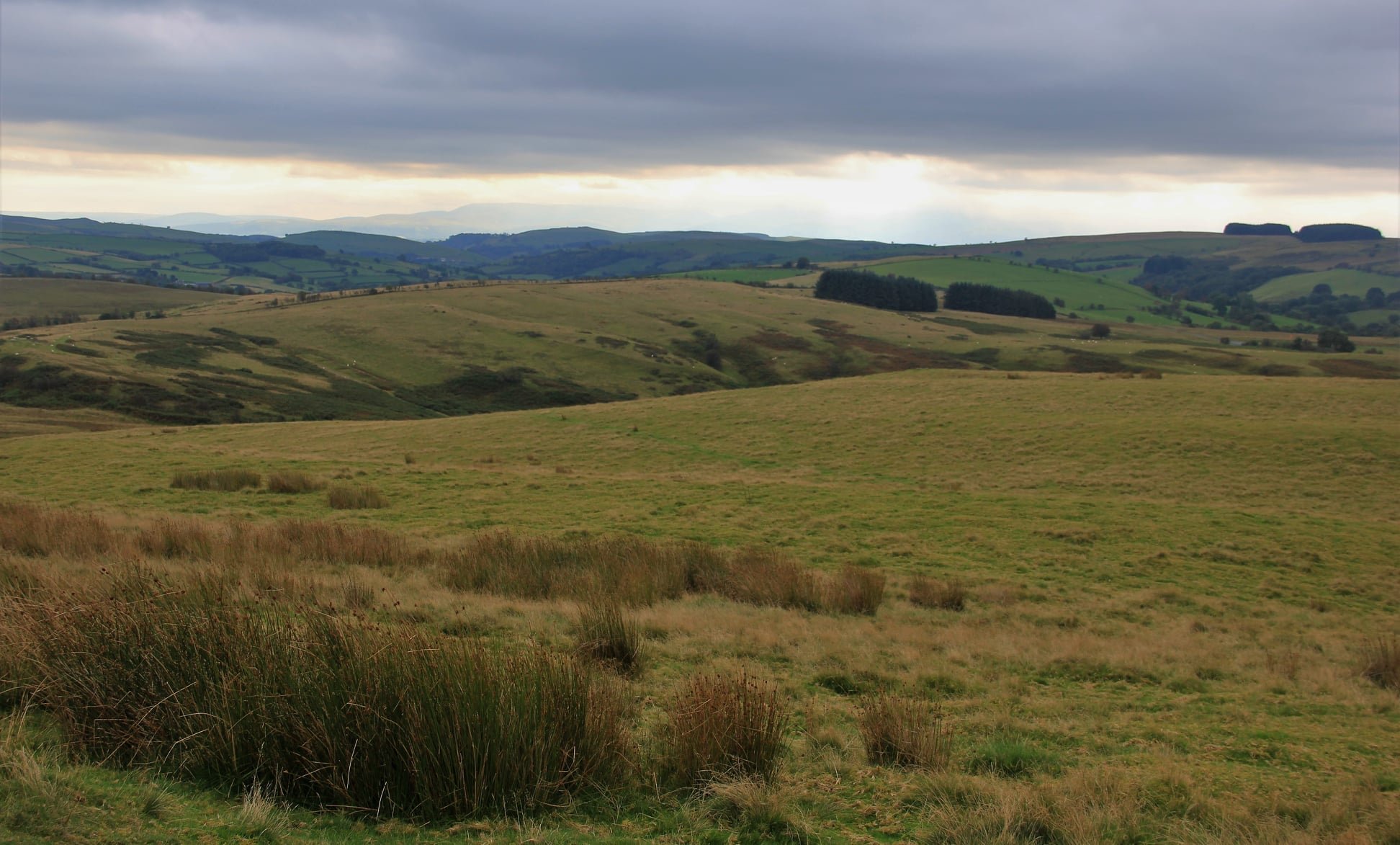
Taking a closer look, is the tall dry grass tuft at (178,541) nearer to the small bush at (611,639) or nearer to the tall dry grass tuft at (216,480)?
the small bush at (611,639)

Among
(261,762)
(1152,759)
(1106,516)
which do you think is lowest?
(1106,516)

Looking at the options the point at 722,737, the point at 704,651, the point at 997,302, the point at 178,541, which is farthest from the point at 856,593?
the point at 997,302

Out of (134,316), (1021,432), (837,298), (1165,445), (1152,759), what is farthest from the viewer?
(837,298)

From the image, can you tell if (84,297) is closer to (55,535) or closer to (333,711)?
(55,535)

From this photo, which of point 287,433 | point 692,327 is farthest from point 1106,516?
point 692,327

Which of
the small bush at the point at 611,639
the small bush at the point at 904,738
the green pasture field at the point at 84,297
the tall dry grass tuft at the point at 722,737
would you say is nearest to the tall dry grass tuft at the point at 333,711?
the tall dry grass tuft at the point at 722,737

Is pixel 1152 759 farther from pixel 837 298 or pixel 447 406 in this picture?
pixel 837 298

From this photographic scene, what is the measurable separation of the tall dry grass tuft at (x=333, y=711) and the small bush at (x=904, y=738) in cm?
218

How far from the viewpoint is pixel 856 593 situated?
1436 centimetres

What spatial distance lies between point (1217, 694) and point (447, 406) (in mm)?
78449

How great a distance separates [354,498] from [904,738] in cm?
1910

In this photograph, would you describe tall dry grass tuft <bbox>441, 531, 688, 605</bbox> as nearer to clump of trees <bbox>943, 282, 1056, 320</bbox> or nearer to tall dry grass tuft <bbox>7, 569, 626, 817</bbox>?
tall dry grass tuft <bbox>7, 569, 626, 817</bbox>

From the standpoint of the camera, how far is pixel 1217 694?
1038cm

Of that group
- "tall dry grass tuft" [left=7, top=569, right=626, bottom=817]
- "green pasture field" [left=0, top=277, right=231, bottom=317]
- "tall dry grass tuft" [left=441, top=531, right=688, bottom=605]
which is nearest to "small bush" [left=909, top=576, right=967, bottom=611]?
"tall dry grass tuft" [left=441, top=531, right=688, bottom=605]
